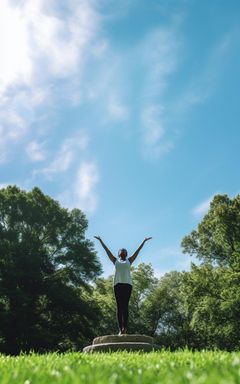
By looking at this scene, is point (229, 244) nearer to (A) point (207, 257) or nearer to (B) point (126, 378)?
(A) point (207, 257)

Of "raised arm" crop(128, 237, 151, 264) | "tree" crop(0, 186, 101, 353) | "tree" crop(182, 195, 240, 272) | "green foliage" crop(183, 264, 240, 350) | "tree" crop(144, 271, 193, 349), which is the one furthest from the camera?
"tree" crop(144, 271, 193, 349)

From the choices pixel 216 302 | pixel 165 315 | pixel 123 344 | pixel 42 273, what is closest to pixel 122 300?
pixel 123 344

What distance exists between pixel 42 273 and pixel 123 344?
27.9 metres

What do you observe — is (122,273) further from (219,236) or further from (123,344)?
(219,236)

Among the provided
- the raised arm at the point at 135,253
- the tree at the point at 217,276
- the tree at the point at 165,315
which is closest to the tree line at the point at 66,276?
the tree at the point at 217,276

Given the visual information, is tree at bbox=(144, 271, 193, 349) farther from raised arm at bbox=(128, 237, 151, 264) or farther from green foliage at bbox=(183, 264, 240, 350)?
raised arm at bbox=(128, 237, 151, 264)

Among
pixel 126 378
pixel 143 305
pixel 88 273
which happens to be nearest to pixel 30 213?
pixel 88 273

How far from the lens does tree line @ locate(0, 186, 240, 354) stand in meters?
33.4

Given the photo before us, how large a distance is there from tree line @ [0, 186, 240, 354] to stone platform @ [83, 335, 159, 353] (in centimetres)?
2246

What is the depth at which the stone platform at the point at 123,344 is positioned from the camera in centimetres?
997

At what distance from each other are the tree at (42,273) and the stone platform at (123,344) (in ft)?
76.5

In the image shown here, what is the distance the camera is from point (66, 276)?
127 ft

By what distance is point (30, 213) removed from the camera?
39.2 meters

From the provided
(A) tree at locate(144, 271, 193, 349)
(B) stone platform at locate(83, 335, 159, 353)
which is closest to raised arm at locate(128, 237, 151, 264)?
(B) stone platform at locate(83, 335, 159, 353)
